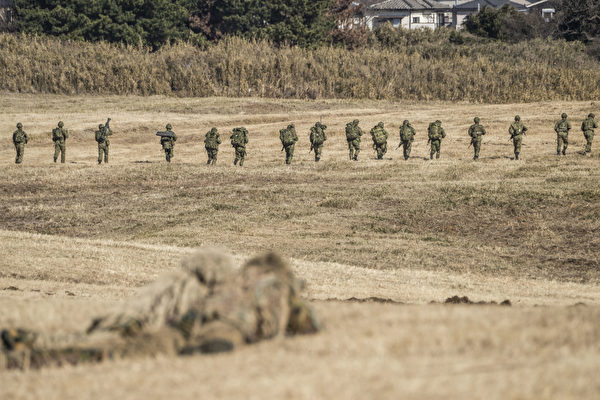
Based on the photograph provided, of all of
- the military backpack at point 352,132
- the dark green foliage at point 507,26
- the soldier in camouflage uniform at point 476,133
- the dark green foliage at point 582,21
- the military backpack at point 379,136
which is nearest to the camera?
the soldier in camouflage uniform at point 476,133

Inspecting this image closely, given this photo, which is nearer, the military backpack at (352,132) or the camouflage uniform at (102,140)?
the military backpack at (352,132)

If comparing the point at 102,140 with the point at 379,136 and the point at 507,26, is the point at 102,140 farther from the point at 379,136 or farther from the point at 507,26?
the point at 507,26

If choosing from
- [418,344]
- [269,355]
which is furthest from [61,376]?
[418,344]

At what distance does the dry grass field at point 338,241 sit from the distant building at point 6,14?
25.5 m

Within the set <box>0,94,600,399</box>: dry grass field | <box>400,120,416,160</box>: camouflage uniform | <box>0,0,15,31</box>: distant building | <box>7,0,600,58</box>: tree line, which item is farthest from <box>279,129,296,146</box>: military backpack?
<box>0,0,15,31</box>: distant building

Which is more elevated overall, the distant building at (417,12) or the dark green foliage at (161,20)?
the distant building at (417,12)

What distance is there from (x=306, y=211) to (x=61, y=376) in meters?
19.9

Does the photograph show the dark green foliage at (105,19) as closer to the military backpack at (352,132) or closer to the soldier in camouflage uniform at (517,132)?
the military backpack at (352,132)

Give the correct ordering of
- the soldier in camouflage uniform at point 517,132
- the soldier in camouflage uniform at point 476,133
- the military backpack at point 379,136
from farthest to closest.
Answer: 1. the military backpack at point 379,136
2. the soldier in camouflage uniform at point 476,133
3. the soldier in camouflage uniform at point 517,132

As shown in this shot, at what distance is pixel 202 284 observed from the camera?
7492 mm

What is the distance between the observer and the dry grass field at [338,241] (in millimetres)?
6539

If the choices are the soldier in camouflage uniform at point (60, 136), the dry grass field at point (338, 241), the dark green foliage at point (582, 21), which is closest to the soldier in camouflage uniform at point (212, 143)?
the dry grass field at point (338, 241)

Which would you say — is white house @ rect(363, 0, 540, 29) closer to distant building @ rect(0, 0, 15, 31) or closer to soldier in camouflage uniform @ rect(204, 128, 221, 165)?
distant building @ rect(0, 0, 15, 31)

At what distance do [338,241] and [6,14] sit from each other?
6592 cm
